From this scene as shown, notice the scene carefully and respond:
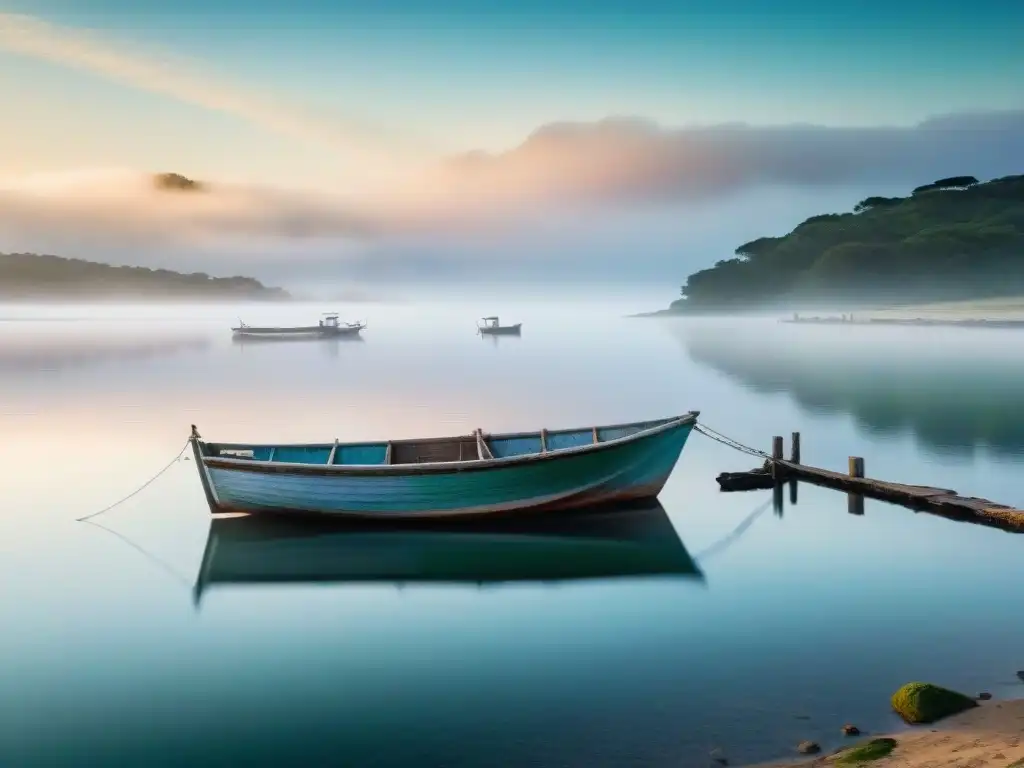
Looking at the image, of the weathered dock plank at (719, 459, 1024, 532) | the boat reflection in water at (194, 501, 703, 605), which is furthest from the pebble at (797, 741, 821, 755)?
the weathered dock plank at (719, 459, 1024, 532)

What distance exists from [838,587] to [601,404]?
3165 centimetres

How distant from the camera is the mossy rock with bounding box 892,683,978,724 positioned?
1003 centimetres

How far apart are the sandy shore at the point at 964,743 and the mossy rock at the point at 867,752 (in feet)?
0.23

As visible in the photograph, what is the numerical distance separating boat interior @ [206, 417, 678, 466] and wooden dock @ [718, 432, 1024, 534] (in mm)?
4558

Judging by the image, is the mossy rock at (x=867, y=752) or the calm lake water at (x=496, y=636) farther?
the calm lake water at (x=496, y=636)

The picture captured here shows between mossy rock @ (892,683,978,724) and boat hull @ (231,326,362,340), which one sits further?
boat hull @ (231,326,362,340)

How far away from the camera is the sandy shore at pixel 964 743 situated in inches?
333

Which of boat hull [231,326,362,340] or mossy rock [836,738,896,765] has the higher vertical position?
boat hull [231,326,362,340]

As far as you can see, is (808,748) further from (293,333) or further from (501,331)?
(501,331)

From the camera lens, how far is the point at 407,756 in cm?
1022

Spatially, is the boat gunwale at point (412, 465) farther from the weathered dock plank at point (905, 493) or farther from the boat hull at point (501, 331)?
the boat hull at point (501, 331)

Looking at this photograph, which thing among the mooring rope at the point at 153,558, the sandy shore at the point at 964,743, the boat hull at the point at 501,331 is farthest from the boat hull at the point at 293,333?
the sandy shore at the point at 964,743

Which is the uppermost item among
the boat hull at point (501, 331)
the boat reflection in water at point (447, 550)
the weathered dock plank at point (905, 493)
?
the boat hull at point (501, 331)

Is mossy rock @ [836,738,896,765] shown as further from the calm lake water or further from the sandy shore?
the calm lake water
